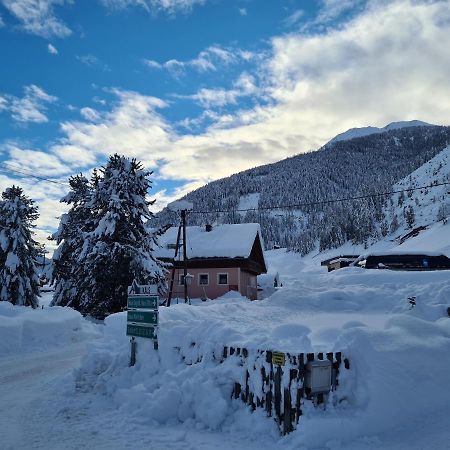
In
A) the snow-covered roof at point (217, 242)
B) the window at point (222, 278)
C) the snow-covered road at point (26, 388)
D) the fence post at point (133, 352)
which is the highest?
the snow-covered roof at point (217, 242)

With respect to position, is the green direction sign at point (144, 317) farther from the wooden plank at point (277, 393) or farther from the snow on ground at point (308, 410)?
the wooden plank at point (277, 393)

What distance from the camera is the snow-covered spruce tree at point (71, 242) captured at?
87.6ft

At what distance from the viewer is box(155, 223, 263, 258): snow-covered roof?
35.7 m

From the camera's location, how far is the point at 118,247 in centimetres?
2397

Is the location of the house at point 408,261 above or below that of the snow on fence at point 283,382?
above

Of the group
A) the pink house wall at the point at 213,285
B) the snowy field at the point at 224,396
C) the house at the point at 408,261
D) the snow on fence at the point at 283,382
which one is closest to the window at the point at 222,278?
the pink house wall at the point at 213,285

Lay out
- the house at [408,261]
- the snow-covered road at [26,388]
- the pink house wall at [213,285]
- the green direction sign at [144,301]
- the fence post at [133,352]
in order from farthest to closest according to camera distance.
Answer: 1. the pink house wall at [213,285]
2. the house at [408,261]
3. the green direction sign at [144,301]
4. the fence post at [133,352]
5. the snow-covered road at [26,388]

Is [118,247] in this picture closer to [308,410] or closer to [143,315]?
[143,315]

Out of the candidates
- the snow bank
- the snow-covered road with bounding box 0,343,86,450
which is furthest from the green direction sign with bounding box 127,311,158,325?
the snow bank

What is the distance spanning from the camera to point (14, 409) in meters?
7.61

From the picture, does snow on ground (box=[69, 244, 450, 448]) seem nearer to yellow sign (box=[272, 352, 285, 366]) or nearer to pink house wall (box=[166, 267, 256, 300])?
yellow sign (box=[272, 352, 285, 366])

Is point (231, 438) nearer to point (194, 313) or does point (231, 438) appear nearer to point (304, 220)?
point (194, 313)

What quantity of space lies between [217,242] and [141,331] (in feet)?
94.1

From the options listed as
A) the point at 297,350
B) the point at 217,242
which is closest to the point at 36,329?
the point at 297,350
